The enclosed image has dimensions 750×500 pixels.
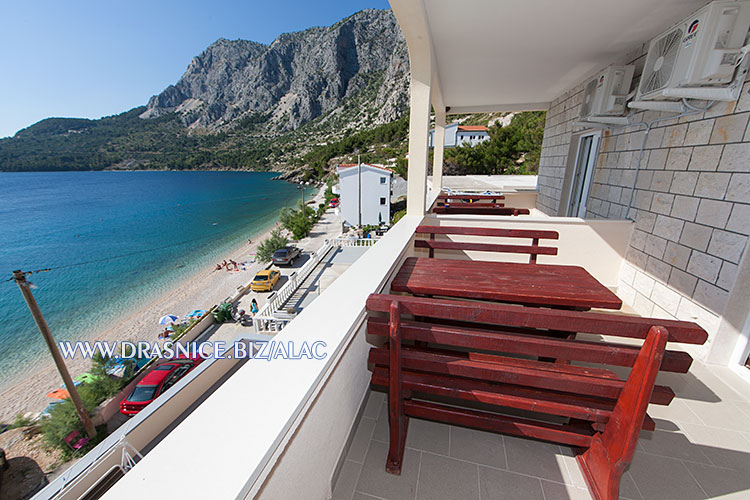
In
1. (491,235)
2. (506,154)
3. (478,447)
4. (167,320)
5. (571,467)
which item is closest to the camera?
(571,467)

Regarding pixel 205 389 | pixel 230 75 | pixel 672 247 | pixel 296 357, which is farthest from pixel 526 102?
pixel 230 75

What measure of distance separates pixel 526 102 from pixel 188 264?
22.3 meters

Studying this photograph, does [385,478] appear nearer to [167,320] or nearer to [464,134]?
[167,320]

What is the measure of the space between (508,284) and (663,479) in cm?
99

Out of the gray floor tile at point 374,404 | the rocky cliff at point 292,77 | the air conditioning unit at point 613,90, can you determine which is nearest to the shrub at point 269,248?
the air conditioning unit at point 613,90

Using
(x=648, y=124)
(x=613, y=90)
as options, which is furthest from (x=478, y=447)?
(x=613, y=90)

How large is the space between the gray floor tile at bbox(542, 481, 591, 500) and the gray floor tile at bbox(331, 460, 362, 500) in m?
0.76

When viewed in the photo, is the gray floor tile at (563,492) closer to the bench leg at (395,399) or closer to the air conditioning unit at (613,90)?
the bench leg at (395,399)

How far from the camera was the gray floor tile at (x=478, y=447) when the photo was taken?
133 cm

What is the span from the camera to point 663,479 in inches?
49.6

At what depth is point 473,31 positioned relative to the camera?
2.81 metres

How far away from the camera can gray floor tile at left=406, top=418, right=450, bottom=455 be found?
139cm

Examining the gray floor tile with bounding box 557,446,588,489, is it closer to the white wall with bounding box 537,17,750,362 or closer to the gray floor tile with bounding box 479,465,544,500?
the gray floor tile with bounding box 479,465,544,500

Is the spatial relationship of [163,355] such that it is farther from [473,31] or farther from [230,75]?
[230,75]
